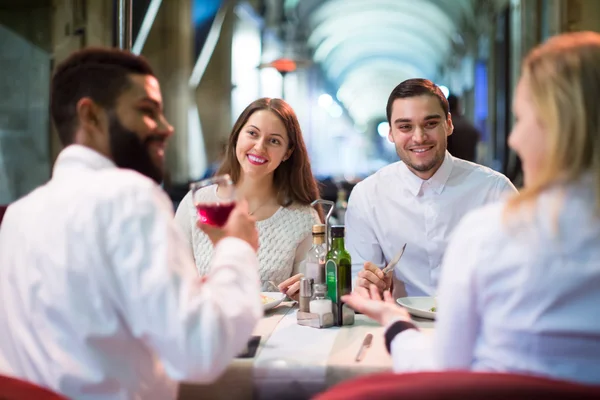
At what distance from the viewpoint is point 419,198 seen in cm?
299

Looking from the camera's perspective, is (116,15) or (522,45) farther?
(522,45)

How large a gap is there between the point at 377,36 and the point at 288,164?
2507cm

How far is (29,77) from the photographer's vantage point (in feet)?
16.5

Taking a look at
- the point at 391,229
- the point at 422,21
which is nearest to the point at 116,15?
the point at 391,229

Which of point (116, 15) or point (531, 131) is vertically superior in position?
point (116, 15)

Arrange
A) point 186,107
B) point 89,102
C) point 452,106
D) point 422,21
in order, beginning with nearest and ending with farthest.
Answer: point 89,102, point 452,106, point 186,107, point 422,21

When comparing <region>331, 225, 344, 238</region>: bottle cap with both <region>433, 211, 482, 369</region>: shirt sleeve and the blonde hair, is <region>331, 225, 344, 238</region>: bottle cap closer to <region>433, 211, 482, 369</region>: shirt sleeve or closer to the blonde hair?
<region>433, 211, 482, 369</region>: shirt sleeve

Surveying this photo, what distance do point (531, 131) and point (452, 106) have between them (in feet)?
15.2

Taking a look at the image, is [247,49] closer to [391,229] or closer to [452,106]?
[452,106]

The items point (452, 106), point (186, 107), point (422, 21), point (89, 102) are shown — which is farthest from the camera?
point (422, 21)

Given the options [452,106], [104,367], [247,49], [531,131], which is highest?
[247,49]

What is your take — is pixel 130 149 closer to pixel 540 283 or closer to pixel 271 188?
pixel 540 283

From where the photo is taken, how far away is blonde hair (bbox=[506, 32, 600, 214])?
3.88ft

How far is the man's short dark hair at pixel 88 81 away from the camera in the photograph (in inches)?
56.2
